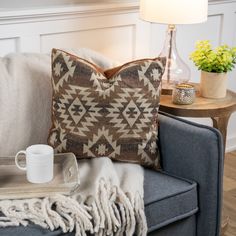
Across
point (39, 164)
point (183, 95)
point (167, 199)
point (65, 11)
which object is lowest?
point (167, 199)

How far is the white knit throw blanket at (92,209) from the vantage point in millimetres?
1509

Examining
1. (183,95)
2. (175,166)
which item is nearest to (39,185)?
(175,166)

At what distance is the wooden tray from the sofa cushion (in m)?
0.25

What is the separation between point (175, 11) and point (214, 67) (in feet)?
0.96

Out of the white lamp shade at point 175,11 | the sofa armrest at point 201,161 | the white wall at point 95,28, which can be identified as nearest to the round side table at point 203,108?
the sofa armrest at point 201,161

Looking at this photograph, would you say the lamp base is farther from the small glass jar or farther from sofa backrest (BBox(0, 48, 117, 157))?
sofa backrest (BBox(0, 48, 117, 157))

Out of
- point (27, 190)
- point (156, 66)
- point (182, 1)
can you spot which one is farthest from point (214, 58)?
point (27, 190)

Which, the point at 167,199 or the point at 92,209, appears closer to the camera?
the point at 92,209

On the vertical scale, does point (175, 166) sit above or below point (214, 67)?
below

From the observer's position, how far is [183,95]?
2.13 m

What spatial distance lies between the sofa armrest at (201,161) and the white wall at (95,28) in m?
0.74

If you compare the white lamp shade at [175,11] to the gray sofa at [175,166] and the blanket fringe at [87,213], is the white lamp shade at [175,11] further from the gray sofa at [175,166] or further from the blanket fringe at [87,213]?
the blanket fringe at [87,213]

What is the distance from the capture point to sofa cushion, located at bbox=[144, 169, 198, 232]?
1.68 metres

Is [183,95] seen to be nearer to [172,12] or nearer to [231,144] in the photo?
[172,12]
